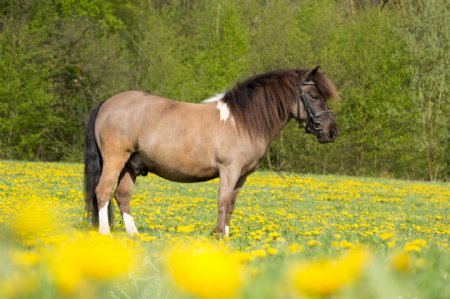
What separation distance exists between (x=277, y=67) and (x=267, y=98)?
2783 centimetres

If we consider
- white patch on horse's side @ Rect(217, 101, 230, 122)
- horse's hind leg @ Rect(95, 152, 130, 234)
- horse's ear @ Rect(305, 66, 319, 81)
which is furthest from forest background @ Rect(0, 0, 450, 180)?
horse's hind leg @ Rect(95, 152, 130, 234)

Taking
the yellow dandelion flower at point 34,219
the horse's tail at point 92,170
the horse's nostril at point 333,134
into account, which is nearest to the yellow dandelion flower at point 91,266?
the yellow dandelion flower at point 34,219

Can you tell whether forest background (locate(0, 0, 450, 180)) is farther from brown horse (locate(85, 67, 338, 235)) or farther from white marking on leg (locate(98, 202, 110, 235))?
white marking on leg (locate(98, 202, 110, 235))

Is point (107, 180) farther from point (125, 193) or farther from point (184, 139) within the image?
point (184, 139)

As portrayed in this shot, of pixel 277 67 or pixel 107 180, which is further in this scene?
pixel 277 67

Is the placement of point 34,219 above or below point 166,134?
above

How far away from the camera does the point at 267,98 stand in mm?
8250

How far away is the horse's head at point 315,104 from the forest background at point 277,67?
25.6 metres

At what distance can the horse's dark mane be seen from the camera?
26.5ft

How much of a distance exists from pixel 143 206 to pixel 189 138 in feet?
16.6

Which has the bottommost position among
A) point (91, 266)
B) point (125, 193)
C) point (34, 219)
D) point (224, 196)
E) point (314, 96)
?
point (125, 193)

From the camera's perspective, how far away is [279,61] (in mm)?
35656

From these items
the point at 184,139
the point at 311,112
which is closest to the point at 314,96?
the point at 311,112

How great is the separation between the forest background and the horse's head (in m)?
25.6
